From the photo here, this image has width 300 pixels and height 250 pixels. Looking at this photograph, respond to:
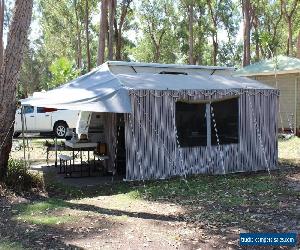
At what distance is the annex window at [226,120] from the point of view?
10953 millimetres

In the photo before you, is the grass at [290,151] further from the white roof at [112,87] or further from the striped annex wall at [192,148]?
the white roof at [112,87]

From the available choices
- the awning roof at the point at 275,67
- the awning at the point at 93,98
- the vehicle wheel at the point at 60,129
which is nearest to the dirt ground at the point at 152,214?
the awning at the point at 93,98

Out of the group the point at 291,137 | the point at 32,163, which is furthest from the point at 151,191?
the point at 291,137

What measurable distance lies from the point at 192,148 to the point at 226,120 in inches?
47.0

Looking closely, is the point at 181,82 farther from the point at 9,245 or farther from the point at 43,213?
the point at 9,245

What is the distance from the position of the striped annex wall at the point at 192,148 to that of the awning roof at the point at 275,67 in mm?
6750

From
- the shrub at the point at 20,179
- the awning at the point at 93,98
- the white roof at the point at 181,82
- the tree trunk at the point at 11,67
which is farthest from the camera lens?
the white roof at the point at 181,82

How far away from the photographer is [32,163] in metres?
13.1

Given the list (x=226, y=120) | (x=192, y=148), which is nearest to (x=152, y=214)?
(x=192, y=148)

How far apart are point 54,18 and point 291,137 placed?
29.8 meters

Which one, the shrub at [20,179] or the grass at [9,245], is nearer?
the grass at [9,245]

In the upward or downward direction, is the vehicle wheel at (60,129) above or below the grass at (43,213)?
above

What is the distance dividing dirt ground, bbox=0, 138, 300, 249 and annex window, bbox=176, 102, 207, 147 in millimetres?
1048

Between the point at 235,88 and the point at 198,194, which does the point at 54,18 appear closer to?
the point at 235,88
